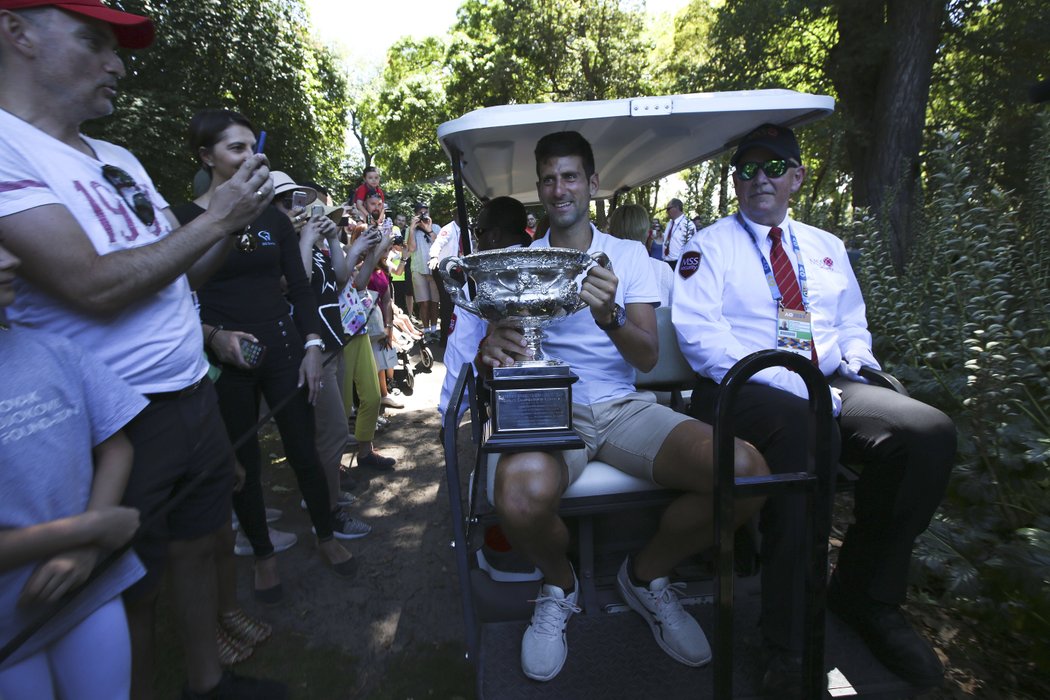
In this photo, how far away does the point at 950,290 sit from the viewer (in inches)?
116

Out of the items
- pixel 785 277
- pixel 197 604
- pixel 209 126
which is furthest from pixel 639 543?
pixel 209 126

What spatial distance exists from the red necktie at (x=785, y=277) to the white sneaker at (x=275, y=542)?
3.11m

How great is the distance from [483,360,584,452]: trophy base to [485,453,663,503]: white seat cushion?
8.5 inches

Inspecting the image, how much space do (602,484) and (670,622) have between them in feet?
A: 1.83

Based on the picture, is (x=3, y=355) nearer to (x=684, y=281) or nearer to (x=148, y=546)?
(x=148, y=546)

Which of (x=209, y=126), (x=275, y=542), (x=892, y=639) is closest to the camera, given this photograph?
(x=892, y=639)

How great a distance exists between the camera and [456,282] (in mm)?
2473

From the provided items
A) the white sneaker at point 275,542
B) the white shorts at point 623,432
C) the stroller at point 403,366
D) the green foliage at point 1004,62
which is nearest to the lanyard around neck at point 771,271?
the white shorts at point 623,432

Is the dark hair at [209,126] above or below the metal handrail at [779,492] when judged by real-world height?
above

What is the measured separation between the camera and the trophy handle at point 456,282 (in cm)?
229

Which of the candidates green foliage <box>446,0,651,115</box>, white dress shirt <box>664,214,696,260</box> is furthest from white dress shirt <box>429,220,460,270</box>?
green foliage <box>446,0,651,115</box>

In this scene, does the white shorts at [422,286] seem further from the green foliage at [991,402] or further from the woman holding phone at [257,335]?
the green foliage at [991,402]

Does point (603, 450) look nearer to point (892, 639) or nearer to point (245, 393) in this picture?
point (892, 639)

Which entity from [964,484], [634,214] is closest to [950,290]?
[964,484]
